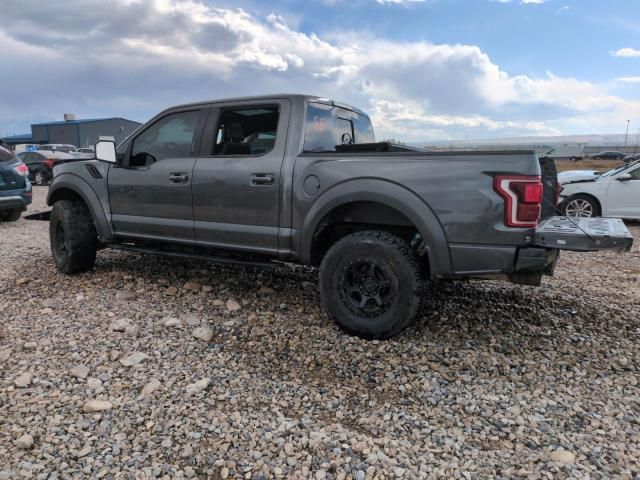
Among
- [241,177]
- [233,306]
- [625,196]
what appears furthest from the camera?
[625,196]

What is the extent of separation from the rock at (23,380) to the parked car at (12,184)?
684 cm

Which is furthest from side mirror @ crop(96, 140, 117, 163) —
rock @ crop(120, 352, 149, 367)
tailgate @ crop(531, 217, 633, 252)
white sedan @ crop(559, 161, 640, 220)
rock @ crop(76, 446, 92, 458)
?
white sedan @ crop(559, 161, 640, 220)

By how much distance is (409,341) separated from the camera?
352 centimetres

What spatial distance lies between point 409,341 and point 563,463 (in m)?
1.41

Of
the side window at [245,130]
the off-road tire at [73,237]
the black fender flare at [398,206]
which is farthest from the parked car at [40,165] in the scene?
the black fender flare at [398,206]

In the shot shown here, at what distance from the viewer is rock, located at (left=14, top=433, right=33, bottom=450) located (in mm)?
2328

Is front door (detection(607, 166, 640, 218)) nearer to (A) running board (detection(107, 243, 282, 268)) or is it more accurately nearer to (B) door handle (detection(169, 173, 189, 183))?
(A) running board (detection(107, 243, 282, 268))

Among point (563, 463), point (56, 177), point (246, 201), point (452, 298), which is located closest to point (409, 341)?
point (452, 298)

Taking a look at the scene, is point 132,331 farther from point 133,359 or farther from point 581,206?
point 581,206

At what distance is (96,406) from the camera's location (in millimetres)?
2662

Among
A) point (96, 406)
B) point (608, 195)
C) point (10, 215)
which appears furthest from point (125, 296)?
point (608, 195)

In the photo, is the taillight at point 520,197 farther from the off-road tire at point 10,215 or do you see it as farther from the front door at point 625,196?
the off-road tire at point 10,215

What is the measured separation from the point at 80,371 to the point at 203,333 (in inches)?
34.8

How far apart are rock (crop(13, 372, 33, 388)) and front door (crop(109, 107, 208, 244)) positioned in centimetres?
174
